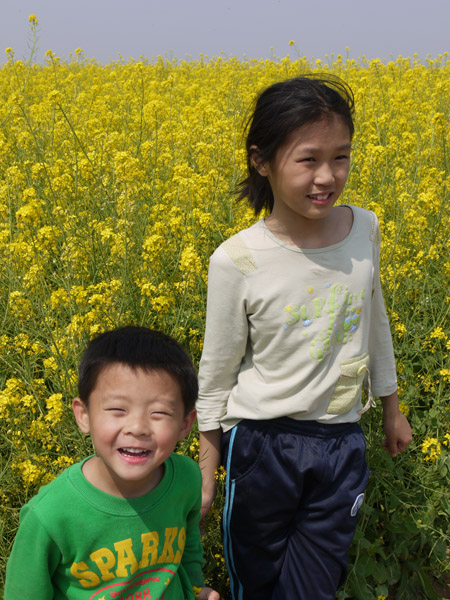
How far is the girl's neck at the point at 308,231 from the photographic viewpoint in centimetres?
148

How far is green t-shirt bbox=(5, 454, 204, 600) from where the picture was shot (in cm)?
108

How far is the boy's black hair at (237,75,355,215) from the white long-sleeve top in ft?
0.66

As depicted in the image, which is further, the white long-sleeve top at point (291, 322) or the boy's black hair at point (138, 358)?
the white long-sleeve top at point (291, 322)

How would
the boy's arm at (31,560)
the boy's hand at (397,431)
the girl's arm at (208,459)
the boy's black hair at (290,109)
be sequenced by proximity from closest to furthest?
the boy's arm at (31,560) < the boy's black hair at (290,109) < the girl's arm at (208,459) < the boy's hand at (397,431)

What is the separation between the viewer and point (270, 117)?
1.40 m

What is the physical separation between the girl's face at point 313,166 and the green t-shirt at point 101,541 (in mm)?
605

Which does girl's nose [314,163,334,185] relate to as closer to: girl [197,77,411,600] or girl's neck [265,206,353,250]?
girl [197,77,411,600]

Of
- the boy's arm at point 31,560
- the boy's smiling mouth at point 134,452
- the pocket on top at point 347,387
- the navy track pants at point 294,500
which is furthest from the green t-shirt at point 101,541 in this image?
the pocket on top at point 347,387

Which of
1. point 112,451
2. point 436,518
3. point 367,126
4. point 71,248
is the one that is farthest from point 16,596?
point 367,126

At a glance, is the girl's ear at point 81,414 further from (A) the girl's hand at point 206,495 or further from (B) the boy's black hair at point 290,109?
(B) the boy's black hair at point 290,109

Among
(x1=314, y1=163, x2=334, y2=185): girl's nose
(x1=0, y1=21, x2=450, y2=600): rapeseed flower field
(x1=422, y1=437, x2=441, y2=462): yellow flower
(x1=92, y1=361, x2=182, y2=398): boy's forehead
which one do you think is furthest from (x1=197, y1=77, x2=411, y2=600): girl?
(x1=422, y1=437, x2=441, y2=462): yellow flower

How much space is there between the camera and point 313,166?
A: 4.53 feet

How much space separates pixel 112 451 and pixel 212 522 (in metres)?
0.85

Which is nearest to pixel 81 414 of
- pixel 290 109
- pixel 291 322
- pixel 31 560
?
pixel 31 560
